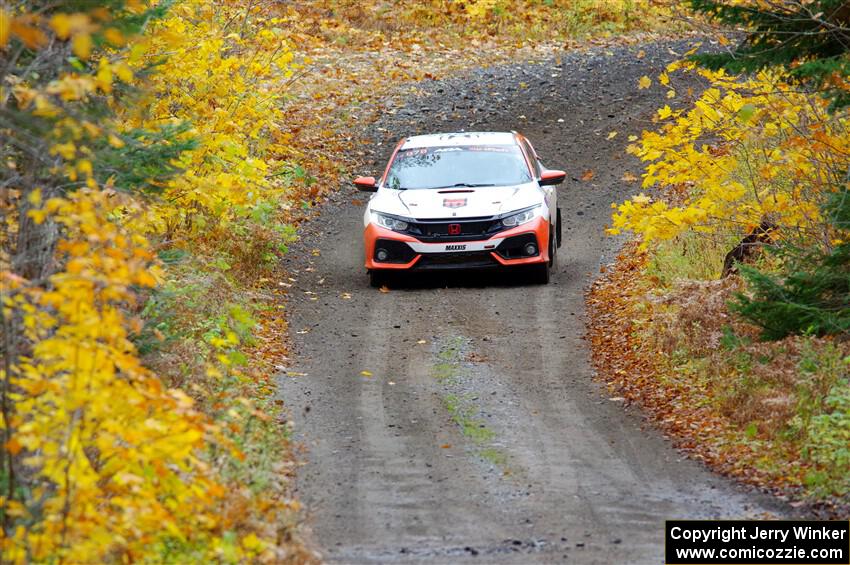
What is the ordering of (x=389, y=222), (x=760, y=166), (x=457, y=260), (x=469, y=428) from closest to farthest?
1. (x=469, y=428)
2. (x=760, y=166)
3. (x=457, y=260)
4. (x=389, y=222)

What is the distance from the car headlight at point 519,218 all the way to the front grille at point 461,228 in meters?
0.07

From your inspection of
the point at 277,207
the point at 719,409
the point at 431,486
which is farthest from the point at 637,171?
the point at 431,486

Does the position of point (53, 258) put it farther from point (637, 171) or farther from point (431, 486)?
point (637, 171)

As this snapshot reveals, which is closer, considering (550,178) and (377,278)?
(550,178)

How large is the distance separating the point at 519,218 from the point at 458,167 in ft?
4.37

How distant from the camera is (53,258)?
23.5ft

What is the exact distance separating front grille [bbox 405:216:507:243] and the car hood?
6 centimetres

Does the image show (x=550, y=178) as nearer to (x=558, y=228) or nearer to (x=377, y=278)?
(x=558, y=228)

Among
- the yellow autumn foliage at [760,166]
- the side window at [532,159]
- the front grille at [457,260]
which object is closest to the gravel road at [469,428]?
the front grille at [457,260]

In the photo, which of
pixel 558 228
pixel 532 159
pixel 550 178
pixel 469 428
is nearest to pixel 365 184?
pixel 550 178

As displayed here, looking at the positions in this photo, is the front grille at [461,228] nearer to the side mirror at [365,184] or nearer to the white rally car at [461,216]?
the white rally car at [461,216]

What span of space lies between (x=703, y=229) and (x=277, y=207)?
7.15 metres

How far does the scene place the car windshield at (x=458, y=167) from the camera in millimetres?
14875

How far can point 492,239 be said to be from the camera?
14133mm
